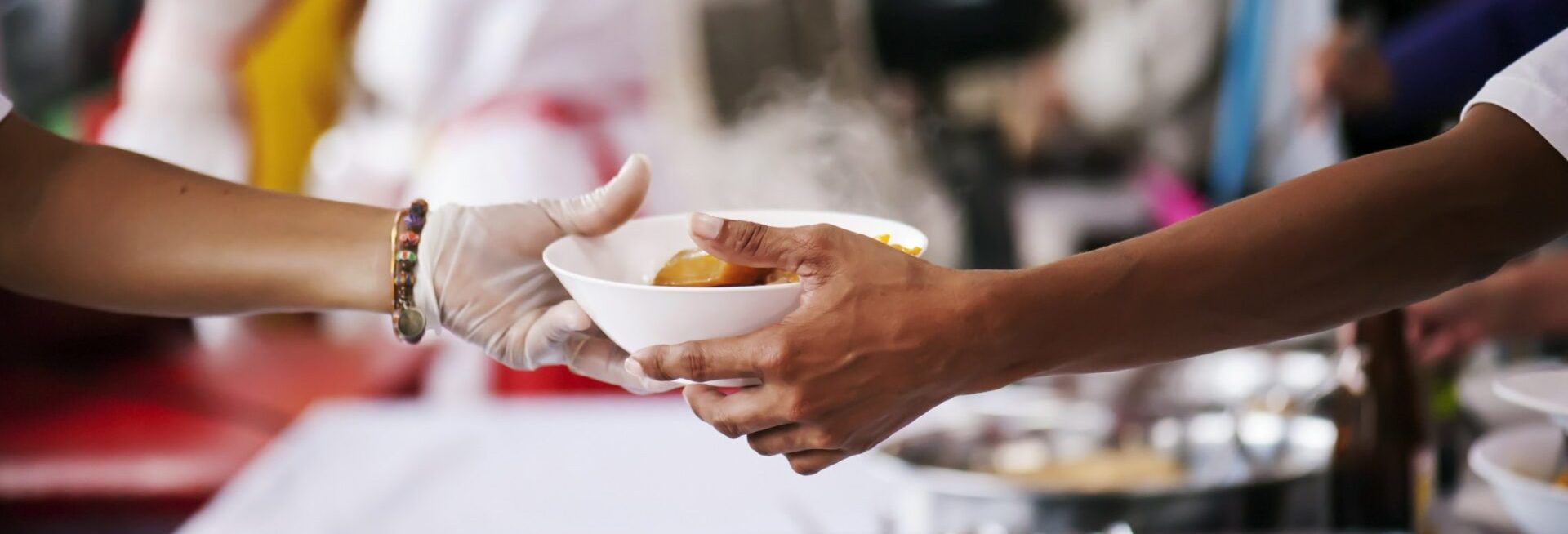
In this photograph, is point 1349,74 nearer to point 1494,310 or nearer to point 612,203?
point 1494,310

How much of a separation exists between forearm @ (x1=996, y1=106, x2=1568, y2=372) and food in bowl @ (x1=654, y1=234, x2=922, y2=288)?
0.15 metres

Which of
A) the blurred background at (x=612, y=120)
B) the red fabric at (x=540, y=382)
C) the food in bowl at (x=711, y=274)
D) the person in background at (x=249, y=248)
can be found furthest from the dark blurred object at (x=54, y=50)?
the food in bowl at (x=711, y=274)

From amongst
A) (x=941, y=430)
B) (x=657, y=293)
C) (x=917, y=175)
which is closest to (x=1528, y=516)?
(x=941, y=430)

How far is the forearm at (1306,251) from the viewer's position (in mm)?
839

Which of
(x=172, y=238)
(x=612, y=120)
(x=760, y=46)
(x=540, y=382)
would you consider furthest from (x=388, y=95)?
(x=172, y=238)

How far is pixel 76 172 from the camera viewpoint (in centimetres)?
115

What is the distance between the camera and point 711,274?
0.87m

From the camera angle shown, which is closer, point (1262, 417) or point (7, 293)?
point (1262, 417)

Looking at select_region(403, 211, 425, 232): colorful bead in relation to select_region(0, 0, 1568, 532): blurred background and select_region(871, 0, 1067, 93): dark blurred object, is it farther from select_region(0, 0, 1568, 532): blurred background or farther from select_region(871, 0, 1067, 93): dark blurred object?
select_region(871, 0, 1067, 93): dark blurred object

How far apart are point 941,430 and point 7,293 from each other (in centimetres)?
250

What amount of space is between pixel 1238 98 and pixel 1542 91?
221 cm

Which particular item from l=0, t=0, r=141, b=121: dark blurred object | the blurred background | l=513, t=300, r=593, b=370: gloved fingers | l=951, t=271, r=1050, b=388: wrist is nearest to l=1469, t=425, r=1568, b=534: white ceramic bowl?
l=951, t=271, r=1050, b=388: wrist

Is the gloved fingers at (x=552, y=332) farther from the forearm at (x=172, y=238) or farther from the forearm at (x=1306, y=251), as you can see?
the forearm at (x=1306, y=251)

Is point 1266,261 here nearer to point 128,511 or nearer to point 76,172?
point 76,172
